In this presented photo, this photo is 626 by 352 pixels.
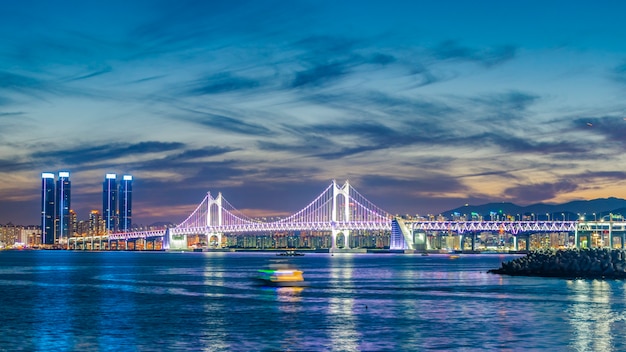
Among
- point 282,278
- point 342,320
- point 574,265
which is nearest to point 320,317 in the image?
point 342,320

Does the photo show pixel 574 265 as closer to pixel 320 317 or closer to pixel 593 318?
pixel 593 318

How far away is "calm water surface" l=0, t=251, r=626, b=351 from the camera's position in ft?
78.8

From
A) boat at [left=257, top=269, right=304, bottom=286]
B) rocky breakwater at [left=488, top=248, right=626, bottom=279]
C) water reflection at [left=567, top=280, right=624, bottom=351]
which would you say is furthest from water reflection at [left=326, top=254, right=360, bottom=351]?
rocky breakwater at [left=488, top=248, right=626, bottom=279]

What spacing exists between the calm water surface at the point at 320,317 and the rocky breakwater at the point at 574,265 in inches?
224

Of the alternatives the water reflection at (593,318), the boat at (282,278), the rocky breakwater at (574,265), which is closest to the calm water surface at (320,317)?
the water reflection at (593,318)

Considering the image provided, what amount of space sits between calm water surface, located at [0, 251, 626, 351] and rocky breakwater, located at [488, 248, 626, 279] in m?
5.69

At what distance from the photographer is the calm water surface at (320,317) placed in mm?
24031

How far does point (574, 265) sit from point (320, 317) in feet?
98.3

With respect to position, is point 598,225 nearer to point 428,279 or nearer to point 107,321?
point 428,279

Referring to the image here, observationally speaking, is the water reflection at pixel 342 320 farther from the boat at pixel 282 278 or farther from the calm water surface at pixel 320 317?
the boat at pixel 282 278

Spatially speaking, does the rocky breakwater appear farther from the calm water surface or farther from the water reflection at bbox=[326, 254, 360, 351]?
the water reflection at bbox=[326, 254, 360, 351]

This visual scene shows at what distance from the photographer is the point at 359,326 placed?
27922mm

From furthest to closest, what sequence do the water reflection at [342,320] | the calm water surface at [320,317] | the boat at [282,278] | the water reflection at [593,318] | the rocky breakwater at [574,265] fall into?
the rocky breakwater at [574,265] → the boat at [282,278] → the calm water surface at [320,317] → the water reflection at [342,320] → the water reflection at [593,318]

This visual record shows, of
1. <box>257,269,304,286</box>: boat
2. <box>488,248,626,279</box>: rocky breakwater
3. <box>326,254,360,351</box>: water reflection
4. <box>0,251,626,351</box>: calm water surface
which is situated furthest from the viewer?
<box>488,248,626,279</box>: rocky breakwater
